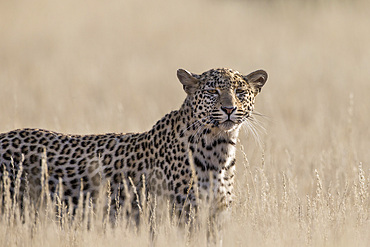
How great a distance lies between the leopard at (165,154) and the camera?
7164 millimetres

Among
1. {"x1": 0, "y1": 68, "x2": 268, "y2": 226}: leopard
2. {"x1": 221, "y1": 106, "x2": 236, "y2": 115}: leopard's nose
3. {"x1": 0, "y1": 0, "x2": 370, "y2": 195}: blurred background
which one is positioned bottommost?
{"x1": 0, "y1": 68, "x2": 268, "y2": 226}: leopard

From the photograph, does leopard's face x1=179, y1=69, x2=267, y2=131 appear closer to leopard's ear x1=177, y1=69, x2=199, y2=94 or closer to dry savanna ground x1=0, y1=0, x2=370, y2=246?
leopard's ear x1=177, y1=69, x2=199, y2=94

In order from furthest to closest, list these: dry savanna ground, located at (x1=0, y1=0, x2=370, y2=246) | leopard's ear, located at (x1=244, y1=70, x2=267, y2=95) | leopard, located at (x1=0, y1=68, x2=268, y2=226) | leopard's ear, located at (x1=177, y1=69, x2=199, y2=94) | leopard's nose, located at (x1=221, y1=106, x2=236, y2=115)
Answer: leopard's ear, located at (x1=244, y1=70, x2=267, y2=95)
leopard's ear, located at (x1=177, y1=69, x2=199, y2=94)
leopard, located at (x1=0, y1=68, x2=268, y2=226)
leopard's nose, located at (x1=221, y1=106, x2=236, y2=115)
dry savanna ground, located at (x1=0, y1=0, x2=370, y2=246)

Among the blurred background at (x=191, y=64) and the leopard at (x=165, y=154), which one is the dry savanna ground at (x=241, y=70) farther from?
the leopard at (x=165, y=154)

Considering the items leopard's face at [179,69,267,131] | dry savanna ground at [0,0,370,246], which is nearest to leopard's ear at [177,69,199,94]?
leopard's face at [179,69,267,131]

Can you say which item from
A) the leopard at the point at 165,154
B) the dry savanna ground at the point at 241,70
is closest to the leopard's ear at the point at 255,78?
the leopard at the point at 165,154

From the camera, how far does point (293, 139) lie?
1150cm

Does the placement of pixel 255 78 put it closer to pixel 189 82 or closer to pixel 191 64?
A: pixel 189 82

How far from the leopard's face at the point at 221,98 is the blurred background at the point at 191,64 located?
163 centimetres

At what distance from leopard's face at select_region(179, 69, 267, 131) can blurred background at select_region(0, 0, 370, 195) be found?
163 cm

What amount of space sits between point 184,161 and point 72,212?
1.22 metres

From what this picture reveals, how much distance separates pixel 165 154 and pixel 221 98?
2.65ft

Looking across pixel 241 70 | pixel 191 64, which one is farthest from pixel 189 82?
pixel 191 64

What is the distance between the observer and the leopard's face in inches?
278
